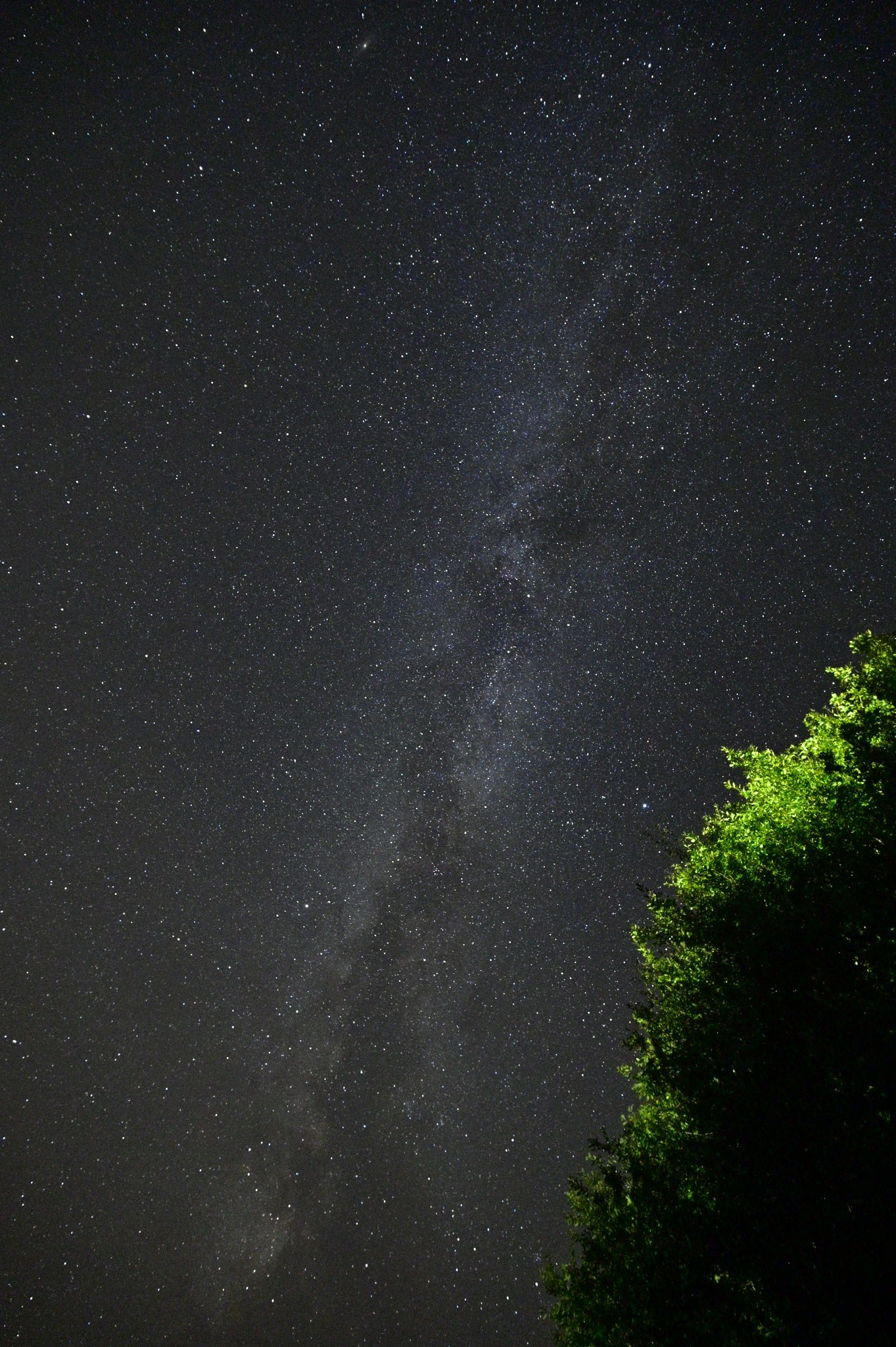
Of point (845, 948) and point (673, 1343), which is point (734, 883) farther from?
point (673, 1343)

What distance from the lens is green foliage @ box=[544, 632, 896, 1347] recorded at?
454cm

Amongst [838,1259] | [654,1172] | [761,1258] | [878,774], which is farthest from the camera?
[878,774]

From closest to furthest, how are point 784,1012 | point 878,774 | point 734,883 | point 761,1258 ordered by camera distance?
point 761,1258
point 784,1012
point 878,774
point 734,883

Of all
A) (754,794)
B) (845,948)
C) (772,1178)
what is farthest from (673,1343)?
(754,794)

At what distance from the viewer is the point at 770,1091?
5.35 m

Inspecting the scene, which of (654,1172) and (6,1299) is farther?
(6,1299)

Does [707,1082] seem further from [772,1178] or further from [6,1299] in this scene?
[6,1299]

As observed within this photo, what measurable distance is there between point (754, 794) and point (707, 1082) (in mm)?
4036

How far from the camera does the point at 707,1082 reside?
596 cm

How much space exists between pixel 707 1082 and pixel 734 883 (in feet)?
7.58

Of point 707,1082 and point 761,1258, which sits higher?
point 707,1082

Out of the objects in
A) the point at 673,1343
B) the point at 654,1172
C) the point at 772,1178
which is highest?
the point at 654,1172

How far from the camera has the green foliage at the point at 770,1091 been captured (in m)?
4.54

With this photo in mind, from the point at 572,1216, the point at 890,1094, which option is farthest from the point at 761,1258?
the point at 572,1216
